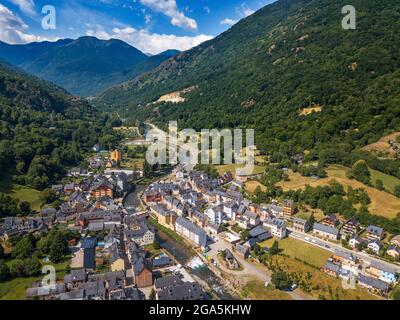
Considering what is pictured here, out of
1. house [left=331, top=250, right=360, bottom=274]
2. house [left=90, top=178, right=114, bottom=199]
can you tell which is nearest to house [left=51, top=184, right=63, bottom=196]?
house [left=90, top=178, right=114, bottom=199]

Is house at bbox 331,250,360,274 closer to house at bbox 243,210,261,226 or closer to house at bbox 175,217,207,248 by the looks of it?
house at bbox 243,210,261,226

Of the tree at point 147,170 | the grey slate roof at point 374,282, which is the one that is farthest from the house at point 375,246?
the tree at point 147,170

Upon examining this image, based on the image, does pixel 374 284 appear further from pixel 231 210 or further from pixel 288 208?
pixel 231 210

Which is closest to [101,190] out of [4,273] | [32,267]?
[32,267]

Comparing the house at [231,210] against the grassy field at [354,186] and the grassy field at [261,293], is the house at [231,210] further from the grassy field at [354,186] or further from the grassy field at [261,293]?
the grassy field at [261,293]

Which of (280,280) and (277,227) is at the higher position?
(277,227)

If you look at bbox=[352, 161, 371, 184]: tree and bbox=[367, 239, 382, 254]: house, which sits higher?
bbox=[352, 161, 371, 184]: tree

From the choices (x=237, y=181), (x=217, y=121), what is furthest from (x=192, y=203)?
(x=217, y=121)
